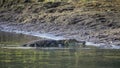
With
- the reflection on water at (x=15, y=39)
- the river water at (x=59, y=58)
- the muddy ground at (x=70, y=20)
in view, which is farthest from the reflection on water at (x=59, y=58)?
the muddy ground at (x=70, y=20)

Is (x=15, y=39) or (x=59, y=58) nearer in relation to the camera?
(x=59, y=58)

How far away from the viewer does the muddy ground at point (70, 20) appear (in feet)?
89.5

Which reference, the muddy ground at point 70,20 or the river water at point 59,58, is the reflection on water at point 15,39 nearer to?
the muddy ground at point 70,20

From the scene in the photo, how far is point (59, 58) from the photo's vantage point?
17.7 meters

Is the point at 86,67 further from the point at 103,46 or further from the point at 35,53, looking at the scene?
the point at 103,46

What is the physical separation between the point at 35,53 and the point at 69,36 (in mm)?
8758

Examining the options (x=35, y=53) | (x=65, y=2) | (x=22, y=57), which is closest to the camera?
(x=22, y=57)

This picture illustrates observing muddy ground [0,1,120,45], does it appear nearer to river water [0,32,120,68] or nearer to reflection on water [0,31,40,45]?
reflection on water [0,31,40,45]

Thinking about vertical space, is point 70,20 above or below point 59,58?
below

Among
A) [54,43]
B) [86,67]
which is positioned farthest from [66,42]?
[86,67]

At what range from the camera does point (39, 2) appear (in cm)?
3959

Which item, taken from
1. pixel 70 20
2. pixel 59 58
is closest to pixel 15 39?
pixel 70 20

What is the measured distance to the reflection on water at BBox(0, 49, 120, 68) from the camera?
15857 mm

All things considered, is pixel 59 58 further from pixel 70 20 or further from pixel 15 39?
pixel 70 20
